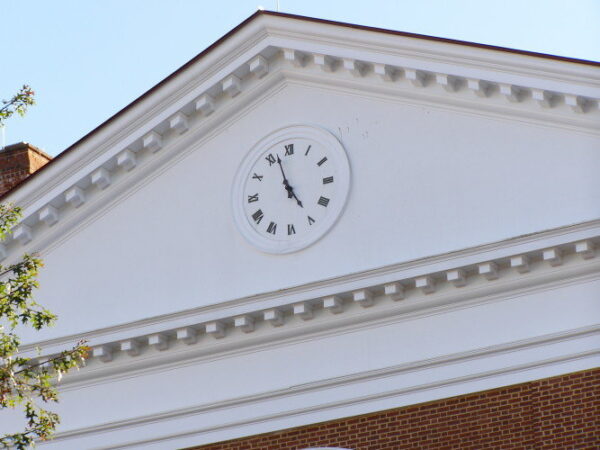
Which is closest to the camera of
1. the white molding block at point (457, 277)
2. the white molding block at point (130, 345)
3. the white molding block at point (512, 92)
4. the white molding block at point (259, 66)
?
the white molding block at point (457, 277)

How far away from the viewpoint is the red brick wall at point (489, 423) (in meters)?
18.8

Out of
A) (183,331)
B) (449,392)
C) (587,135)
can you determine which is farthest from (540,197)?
(183,331)

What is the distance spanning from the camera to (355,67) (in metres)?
20.8

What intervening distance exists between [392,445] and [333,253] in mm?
2768

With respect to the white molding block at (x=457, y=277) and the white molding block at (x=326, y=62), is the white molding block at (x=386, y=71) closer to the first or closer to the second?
the white molding block at (x=326, y=62)

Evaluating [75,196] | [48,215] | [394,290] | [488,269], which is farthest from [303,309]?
[48,215]

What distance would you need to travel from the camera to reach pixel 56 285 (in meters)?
22.3

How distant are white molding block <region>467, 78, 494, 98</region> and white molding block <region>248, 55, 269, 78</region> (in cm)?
315

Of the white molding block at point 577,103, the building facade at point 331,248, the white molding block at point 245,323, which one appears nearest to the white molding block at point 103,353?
the building facade at point 331,248

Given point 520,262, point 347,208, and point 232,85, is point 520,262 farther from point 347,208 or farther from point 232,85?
point 232,85

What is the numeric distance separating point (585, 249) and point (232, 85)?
5816mm

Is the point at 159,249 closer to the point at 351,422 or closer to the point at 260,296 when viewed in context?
the point at 260,296

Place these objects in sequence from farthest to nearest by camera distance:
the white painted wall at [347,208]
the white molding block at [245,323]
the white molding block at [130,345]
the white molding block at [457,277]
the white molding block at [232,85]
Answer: the white molding block at [232,85] → the white molding block at [130,345] → the white molding block at [245,323] → the white painted wall at [347,208] → the white molding block at [457,277]

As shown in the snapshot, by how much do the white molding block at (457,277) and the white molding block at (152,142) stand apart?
16.7 ft
